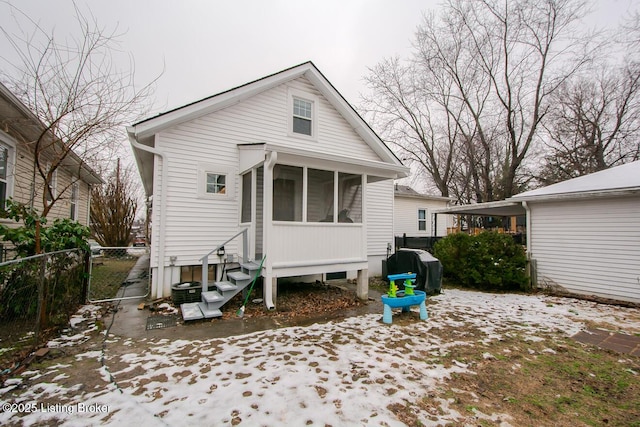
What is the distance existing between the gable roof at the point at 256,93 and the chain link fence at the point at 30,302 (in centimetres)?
304

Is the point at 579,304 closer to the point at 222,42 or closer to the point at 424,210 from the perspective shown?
the point at 424,210

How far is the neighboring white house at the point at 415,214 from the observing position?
17.0 metres

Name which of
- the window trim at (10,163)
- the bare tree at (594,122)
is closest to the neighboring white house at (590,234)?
the bare tree at (594,122)

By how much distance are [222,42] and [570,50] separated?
1806 cm

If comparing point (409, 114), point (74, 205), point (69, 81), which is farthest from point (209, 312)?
point (409, 114)

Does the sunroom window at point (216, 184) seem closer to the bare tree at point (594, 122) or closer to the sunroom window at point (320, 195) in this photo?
the sunroom window at point (320, 195)

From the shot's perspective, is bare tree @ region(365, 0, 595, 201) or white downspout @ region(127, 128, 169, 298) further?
bare tree @ region(365, 0, 595, 201)

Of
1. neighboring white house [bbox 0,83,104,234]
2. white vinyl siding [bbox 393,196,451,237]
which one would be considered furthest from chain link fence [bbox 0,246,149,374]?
white vinyl siding [bbox 393,196,451,237]

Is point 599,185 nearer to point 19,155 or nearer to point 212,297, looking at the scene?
point 212,297

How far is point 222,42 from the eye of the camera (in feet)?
32.3

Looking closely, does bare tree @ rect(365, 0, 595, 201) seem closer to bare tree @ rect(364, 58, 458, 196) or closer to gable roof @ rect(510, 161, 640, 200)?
bare tree @ rect(364, 58, 458, 196)

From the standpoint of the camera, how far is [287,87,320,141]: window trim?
27.6ft

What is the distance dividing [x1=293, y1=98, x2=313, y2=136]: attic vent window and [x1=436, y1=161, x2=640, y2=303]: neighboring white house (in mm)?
6801

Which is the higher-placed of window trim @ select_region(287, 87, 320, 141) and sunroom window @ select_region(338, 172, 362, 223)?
window trim @ select_region(287, 87, 320, 141)
